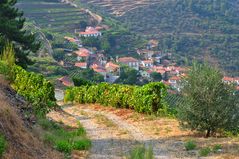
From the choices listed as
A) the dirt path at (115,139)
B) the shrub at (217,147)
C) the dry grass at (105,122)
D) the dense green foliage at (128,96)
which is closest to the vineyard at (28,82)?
the dirt path at (115,139)

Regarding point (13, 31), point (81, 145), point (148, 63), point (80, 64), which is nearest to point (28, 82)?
point (81, 145)

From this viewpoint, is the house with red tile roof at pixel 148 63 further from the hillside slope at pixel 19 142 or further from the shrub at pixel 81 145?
the hillside slope at pixel 19 142

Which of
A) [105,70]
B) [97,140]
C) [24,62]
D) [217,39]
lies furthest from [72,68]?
[97,140]

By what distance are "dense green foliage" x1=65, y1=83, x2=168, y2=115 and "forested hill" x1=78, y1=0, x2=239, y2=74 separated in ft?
204

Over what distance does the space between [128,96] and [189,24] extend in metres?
110

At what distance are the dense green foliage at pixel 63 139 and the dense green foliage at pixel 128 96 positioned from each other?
5.70 meters

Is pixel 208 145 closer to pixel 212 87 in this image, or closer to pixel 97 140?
pixel 212 87

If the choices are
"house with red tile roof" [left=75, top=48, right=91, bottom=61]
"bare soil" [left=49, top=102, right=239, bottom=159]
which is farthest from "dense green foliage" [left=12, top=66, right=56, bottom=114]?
"house with red tile roof" [left=75, top=48, right=91, bottom=61]

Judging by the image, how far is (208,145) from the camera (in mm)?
11227

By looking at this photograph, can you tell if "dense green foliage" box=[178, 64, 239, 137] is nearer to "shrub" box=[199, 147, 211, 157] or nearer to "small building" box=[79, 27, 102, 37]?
"shrub" box=[199, 147, 211, 157]

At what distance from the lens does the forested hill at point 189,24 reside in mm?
105000

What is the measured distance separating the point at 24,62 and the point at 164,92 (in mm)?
16112

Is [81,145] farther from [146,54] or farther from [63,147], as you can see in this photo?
[146,54]

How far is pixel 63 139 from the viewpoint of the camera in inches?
443
